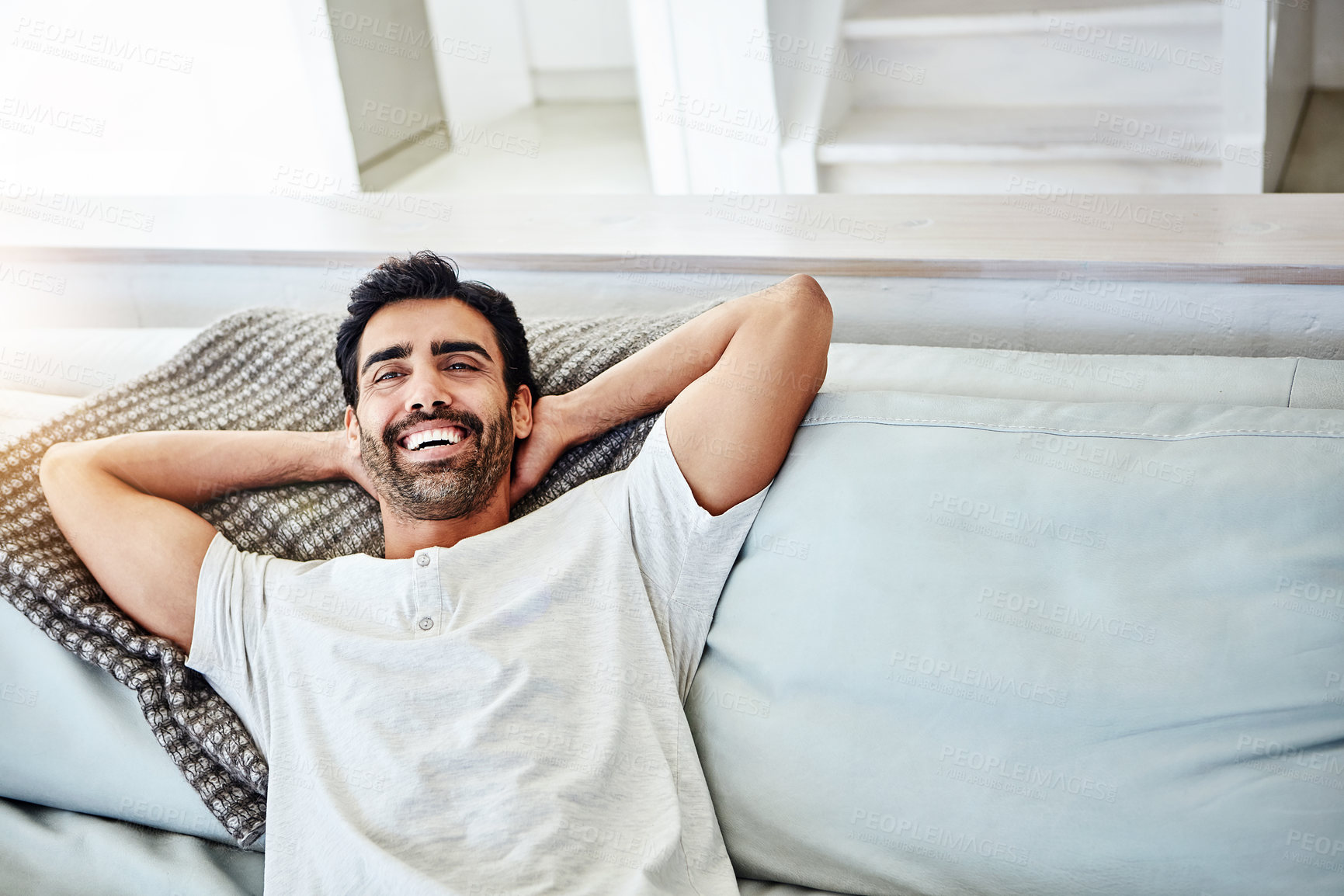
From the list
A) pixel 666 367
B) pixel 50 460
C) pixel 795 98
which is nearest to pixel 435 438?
pixel 666 367

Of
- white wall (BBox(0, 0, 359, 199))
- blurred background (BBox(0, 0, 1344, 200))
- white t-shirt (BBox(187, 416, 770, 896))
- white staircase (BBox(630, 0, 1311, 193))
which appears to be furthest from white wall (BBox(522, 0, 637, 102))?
white t-shirt (BBox(187, 416, 770, 896))

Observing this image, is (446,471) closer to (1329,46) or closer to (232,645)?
(232,645)

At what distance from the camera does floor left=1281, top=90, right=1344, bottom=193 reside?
2.88 meters

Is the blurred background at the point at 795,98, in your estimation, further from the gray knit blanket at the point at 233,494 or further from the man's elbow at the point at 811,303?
the man's elbow at the point at 811,303

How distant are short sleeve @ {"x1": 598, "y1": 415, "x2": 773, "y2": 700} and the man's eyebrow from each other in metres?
0.26

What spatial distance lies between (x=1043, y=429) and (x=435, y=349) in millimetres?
698

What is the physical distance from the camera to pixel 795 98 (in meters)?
2.88

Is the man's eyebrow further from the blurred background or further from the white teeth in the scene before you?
the blurred background

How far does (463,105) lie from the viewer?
4.95 meters

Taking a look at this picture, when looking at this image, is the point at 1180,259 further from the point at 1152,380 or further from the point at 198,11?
the point at 198,11

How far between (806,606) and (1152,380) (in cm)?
48

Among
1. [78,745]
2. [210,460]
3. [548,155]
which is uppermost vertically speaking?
[210,460]

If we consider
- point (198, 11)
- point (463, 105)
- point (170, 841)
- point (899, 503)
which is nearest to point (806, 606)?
point (899, 503)

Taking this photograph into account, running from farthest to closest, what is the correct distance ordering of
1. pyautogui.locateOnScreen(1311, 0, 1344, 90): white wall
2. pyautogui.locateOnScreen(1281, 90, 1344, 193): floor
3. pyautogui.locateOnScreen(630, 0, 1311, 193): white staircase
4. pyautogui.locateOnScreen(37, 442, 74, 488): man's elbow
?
pyautogui.locateOnScreen(1311, 0, 1344, 90): white wall
pyautogui.locateOnScreen(1281, 90, 1344, 193): floor
pyautogui.locateOnScreen(630, 0, 1311, 193): white staircase
pyautogui.locateOnScreen(37, 442, 74, 488): man's elbow
